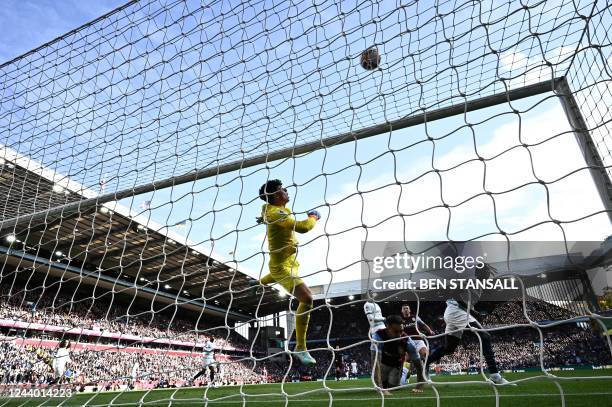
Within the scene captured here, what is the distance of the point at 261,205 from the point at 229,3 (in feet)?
7.45

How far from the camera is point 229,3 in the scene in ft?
15.5

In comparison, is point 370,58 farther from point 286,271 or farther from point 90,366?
point 90,366

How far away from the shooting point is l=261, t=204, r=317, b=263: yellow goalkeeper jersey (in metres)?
3.75

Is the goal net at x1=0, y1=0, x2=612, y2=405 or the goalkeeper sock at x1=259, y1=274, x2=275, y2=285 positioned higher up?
the goal net at x1=0, y1=0, x2=612, y2=405

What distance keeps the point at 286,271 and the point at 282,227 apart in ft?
1.34

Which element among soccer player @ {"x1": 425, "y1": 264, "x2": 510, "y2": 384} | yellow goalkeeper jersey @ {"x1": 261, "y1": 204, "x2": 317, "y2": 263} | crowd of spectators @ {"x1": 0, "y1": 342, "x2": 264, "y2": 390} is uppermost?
crowd of spectators @ {"x1": 0, "y1": 342, "x2": 264, "y2": 390}

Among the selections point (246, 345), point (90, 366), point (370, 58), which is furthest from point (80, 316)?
point (370, 58)

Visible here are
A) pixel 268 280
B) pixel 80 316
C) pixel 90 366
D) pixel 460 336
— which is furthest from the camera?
pixel 80 316

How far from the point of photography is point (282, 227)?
4004 mm

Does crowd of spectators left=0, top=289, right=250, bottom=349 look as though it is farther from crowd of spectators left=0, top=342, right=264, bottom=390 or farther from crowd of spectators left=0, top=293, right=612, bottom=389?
crowd of spectators left=0, top=342, right=264, bottom=390

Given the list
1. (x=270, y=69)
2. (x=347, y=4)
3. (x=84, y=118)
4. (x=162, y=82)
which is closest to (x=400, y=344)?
(x=270, y=69)

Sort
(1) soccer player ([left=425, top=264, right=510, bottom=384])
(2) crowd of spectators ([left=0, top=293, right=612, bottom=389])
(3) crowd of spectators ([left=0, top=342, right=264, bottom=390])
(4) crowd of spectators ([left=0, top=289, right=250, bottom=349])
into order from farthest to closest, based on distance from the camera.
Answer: (4) crowd of spectators ([left=0, top=289, right=250, bottom=349]) < (2) crowd of spectators ([left=0, top=293, right=612, bottom=389]) < (3) crowd of spectators ([left=0, top=342, right=264, bottom=390]) < (1) soccer player ([left=425, top=264, right=510, bottom=384])

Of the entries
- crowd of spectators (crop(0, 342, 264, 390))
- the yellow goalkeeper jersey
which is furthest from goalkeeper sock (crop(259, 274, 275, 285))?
crowd of spectators (crop(0, 342, 264, 390))

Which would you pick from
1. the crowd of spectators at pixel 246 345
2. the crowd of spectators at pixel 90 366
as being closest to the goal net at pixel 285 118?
the crowd of spectators at pixel 90 366
